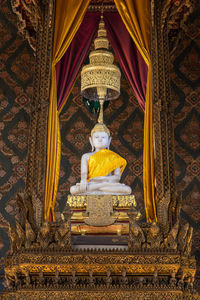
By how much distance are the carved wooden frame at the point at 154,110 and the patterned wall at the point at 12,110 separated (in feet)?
6.31

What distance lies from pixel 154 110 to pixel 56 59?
1336mm

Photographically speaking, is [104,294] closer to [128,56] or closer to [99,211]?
[99,211]

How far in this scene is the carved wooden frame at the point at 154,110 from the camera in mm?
5641

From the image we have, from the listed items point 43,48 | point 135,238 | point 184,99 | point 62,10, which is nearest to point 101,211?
point 135,238

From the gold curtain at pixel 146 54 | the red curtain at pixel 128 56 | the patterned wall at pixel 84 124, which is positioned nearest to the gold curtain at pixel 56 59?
the gold curtain at pixel 146 54

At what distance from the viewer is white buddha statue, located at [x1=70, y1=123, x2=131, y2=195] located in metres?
6.05

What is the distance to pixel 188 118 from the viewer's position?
8102 millimetres

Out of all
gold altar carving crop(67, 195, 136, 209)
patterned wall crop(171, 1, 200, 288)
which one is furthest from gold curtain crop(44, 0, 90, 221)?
patterned wall crop(171, 1, 200, 288)

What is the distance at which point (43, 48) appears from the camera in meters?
6.31

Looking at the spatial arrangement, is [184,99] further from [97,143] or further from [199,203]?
[97,143]

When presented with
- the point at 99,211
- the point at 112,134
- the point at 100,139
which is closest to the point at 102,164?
the point at 100,139

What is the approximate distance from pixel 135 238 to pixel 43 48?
2.58 meters

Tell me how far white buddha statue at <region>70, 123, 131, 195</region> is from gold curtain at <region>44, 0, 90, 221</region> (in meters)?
0.34

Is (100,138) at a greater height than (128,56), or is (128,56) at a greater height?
(128,56)
